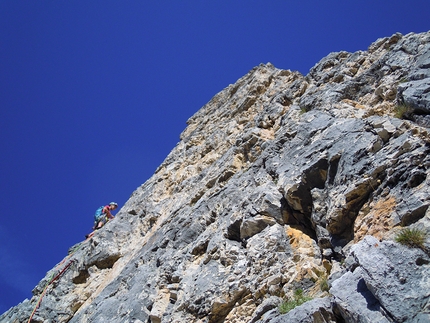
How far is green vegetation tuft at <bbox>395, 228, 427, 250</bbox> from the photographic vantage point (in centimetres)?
562

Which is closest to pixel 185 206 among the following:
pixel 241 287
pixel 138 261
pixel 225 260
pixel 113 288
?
pixel 138 261

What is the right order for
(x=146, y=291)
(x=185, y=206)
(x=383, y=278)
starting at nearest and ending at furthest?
1. (x=383, y=278)
2. (x=146, y=291)
3. (x=185, y=206)

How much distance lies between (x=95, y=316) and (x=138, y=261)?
248 cm

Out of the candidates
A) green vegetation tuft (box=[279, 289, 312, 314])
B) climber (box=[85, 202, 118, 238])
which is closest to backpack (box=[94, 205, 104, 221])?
climber (box=[85, 202, 118, 238])

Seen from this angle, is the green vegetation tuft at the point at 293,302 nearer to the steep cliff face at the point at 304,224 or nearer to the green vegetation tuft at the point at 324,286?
the steep cliff face at the point at 304,224

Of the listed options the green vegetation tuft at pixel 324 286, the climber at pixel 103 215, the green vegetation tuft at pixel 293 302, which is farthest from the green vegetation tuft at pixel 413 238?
the climber at pixel 103 215

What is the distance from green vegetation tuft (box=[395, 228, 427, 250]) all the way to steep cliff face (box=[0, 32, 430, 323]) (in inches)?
4.2

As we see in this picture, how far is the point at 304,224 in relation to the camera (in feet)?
31.2

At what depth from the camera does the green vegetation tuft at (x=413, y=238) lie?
5.62m

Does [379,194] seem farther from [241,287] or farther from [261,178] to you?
[261,178]

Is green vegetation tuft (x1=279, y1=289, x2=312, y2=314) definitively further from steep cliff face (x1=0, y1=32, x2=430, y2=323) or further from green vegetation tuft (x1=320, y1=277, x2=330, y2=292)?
green vegetation tuft (x1=320, y1=277, x2=330, y2=292)

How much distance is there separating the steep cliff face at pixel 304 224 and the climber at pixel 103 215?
811cm

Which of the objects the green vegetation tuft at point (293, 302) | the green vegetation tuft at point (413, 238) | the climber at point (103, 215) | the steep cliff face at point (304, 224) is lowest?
the green vegetation tuft at point (413, 238)

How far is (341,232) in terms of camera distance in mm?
7969
